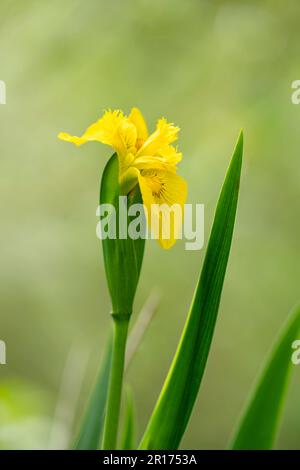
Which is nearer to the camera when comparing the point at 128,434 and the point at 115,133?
the point at 115,133

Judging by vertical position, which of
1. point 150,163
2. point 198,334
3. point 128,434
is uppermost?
point 150,163

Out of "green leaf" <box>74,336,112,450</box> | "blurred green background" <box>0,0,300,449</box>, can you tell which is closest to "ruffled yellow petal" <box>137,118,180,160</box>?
"green leaf" <box>74,336,112,450</box>

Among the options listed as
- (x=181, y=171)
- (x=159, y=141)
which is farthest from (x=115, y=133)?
(x=181, y=171)

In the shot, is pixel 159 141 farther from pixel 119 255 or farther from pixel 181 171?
pixel 181 171

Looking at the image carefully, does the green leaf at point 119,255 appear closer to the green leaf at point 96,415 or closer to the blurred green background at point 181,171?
the green leaf at point 96,415

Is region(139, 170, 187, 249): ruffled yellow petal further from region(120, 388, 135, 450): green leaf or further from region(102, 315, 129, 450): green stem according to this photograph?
region(120, 388, 135, 450): green leaf

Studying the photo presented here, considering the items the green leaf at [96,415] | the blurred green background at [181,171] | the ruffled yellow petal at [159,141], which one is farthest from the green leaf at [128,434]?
the blurred green background at [181,171]

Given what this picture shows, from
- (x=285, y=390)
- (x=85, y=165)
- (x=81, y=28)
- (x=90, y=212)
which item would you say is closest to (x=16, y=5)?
(x=81, y=28)

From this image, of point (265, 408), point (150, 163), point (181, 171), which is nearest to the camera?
point (150, 163)
